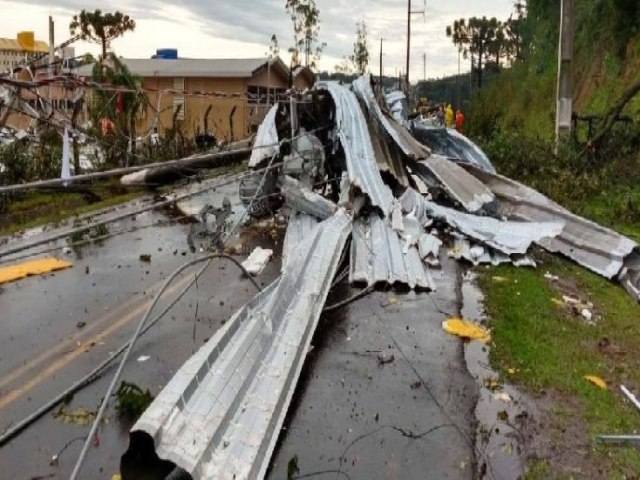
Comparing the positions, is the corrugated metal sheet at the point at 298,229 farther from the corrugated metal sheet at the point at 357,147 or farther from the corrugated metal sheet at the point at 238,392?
the corrugated metal sheet at the point at 238,392

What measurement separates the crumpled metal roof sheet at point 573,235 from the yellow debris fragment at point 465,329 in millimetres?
2735

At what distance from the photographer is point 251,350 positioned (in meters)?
4.70

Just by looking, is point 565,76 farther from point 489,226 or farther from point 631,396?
point 631,396

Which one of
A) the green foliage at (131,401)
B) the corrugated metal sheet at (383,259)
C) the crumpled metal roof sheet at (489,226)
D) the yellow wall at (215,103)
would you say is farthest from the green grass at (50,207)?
the yellow wall at (215,103)

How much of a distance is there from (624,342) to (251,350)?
3.58 m

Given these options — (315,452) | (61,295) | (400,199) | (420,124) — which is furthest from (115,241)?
(420,124)

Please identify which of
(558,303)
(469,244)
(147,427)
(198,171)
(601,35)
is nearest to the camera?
(147,427)

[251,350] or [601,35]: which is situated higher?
[601,35]

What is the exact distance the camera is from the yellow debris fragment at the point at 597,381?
203 inches

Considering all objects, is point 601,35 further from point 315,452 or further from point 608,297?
point 315,452

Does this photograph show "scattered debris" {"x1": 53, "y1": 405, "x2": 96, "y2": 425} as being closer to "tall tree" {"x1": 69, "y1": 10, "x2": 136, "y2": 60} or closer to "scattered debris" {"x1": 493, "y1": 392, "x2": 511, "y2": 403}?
"scattered debris" {"x1": 493, "y1": 392, "x2": 511, "y2": 403}

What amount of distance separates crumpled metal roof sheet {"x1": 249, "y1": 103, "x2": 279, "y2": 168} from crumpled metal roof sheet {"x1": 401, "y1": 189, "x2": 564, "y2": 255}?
7.06 ft

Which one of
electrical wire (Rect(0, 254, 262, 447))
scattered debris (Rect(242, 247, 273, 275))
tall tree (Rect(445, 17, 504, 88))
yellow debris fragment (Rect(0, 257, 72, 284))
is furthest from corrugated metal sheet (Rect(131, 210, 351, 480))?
tall tree (Rect(445, 17, 504, 88))

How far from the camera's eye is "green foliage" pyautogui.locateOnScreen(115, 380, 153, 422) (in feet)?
14.7
